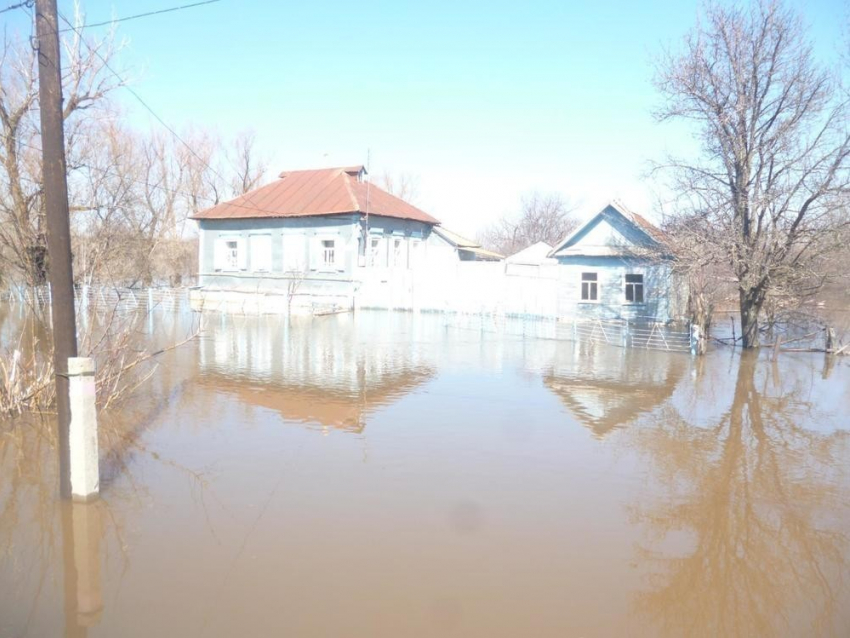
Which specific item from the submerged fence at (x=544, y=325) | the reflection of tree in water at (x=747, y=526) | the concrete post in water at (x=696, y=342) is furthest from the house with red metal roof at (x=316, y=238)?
the reflection of tree in water at (x=747, y=526)

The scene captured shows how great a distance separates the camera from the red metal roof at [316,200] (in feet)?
108

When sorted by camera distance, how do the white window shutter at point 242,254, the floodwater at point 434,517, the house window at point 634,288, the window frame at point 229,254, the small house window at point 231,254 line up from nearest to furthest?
the floodwater at point 434,517, the house window at point 634,288, the white window shutter at point 242,254, the window frame at point 229,254, the small house window at point 231,254

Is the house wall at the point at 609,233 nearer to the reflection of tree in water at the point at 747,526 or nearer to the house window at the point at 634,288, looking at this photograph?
the house window at the point at 634,288

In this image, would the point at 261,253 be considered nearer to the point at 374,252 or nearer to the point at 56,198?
the point at 374,252

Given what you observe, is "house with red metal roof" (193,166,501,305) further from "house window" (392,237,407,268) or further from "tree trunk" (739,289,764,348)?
"tree trunk" (739,289,764,348)

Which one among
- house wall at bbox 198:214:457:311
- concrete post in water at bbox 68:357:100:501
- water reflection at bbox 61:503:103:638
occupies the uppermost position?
house wall at bbox 198:214:457:311

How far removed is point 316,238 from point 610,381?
21749mm

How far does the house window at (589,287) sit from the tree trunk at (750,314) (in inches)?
317

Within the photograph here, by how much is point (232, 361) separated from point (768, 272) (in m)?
15.2

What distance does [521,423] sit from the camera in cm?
995

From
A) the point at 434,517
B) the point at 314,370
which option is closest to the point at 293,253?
the point at 314,370

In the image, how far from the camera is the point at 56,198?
6.13 meters

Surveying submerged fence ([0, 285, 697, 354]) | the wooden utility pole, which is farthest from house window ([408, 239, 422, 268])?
the wooden utility pole

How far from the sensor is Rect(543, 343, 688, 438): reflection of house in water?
10.9 meters
